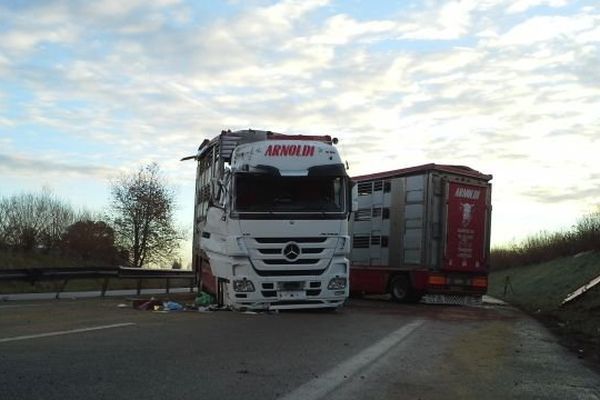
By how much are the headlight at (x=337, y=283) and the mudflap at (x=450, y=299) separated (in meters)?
6.48

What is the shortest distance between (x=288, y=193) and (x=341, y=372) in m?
6.88

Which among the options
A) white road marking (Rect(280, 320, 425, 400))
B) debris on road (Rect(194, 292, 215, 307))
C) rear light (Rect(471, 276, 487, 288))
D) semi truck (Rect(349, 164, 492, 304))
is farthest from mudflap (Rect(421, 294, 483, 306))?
white road marking (Rect(280, 320, 425, 400))

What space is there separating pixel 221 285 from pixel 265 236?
1.83 meters

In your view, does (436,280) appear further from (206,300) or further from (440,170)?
(206,300)

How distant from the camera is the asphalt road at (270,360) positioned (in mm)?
6230

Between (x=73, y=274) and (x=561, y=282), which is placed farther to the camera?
(x=561, y=282)

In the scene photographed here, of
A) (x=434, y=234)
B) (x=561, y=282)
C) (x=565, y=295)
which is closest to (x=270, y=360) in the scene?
(x=434, y=234)

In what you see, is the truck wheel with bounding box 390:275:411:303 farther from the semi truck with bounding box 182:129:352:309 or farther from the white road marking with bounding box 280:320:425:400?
the white road marking with bounding box 280:320:425:400

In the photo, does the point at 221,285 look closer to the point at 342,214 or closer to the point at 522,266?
the point at 342,214

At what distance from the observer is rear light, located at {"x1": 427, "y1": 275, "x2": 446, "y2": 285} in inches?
758

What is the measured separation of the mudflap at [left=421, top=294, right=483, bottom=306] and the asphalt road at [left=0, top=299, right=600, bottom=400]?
6.96 m

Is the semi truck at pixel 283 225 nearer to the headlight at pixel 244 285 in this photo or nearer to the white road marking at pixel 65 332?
the headlight at pixel 244 285

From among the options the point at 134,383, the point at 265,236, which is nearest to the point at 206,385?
the point at 134,383

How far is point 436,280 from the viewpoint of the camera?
19.3 metres
